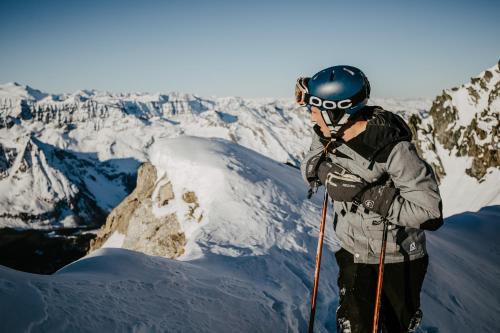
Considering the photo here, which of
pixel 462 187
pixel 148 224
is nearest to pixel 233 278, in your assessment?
pixel 148 224

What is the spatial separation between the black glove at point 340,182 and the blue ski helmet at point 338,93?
0.50 metres

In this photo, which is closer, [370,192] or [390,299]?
[370,192]

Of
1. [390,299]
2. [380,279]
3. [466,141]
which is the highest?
[380,279]

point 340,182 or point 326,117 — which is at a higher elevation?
point 326,117

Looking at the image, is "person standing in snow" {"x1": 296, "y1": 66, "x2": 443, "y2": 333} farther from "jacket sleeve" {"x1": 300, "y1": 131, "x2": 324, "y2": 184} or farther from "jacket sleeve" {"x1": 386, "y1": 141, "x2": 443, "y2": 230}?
"jacket sleeve" {"x1": 300, "y1": 131, "x2": 324, "y2": 184}

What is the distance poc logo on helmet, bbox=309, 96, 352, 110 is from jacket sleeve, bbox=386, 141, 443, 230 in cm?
76

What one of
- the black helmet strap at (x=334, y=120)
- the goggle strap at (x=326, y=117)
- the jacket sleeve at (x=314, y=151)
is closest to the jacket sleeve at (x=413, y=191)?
the black helmet strap at (x=334, y=120)

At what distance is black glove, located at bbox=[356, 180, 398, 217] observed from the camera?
3.35m

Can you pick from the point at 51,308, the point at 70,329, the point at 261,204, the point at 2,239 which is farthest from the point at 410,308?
the point at 2,239

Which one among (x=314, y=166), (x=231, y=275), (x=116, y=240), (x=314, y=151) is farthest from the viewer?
(x=116, y=240)

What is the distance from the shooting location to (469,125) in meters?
56.8

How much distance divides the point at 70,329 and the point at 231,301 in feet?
9.37

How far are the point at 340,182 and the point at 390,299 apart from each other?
5.12 feet

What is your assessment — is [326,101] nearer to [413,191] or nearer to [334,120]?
[334,120]
